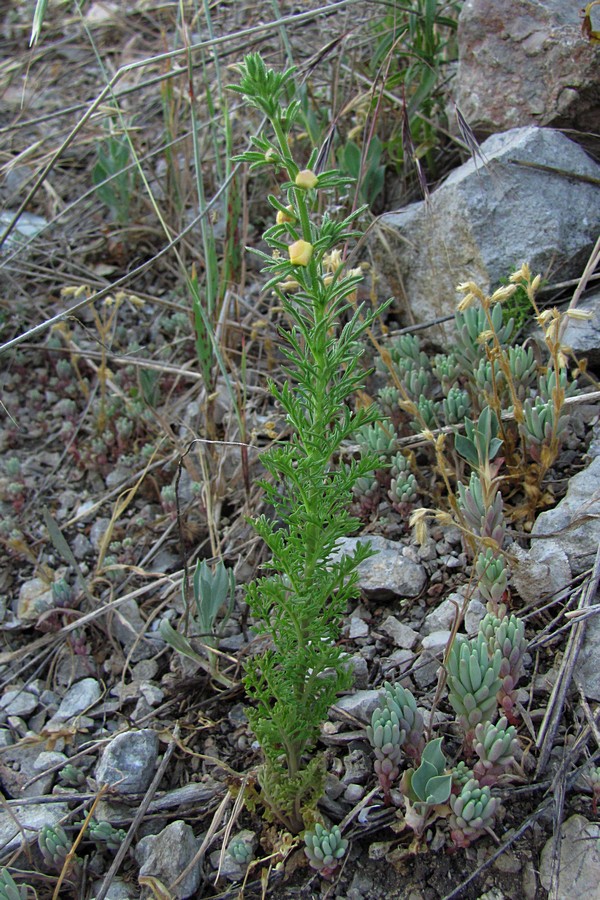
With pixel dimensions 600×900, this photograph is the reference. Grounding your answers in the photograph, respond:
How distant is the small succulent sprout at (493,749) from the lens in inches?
77.9

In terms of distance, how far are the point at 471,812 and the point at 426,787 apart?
0.12 meters

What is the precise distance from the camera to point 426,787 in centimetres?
198

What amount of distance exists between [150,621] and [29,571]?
0.69m

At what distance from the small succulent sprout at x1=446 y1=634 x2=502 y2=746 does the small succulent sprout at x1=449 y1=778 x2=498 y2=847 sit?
17 cm

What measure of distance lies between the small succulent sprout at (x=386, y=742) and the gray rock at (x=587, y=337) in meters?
1.59

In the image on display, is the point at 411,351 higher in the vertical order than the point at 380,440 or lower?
higher

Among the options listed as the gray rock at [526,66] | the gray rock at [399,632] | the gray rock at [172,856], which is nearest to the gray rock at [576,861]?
the gray rock at [399,632]

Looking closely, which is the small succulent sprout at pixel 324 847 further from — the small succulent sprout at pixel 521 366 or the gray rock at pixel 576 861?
the small succulent sprout at pixel 521 366

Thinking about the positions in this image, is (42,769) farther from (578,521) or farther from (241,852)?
(578,521)

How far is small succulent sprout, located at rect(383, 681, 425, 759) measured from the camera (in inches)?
83.0

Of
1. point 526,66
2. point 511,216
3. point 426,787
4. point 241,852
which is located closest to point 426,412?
point 511,216

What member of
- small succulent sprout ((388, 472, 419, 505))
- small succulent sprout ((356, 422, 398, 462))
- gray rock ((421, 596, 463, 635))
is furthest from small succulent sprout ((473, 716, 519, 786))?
small succulent sprout ((356, 422, 398, 462))

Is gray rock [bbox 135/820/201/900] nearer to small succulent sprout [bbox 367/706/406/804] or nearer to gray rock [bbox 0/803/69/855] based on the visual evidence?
gray rock [bbox 0/803/69/855]

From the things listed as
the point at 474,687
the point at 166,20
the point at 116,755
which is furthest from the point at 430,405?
the point at 166,20
